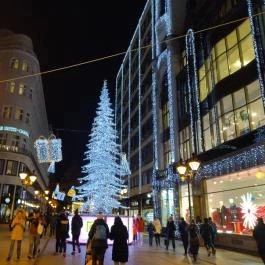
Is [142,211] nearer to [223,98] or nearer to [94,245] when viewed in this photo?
[223,98]

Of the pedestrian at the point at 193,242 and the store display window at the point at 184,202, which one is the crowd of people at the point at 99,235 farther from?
the store display window at the point at 184,202

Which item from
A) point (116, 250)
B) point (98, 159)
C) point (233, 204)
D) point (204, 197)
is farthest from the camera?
point (98, 159)

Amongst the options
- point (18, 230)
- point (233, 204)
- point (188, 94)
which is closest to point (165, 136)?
point (188, 94)

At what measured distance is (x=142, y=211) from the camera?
4916cm

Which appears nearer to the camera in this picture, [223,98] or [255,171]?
[255,171]

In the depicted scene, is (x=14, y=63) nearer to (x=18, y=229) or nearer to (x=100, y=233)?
(x=18, y=229)

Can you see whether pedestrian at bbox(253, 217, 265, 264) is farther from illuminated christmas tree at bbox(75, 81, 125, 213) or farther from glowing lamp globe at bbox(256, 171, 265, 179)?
illuminated christmas tree at bbox(75, 81, 125, 213)

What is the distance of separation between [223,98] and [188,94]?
24.8ft

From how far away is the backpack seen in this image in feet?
33.6

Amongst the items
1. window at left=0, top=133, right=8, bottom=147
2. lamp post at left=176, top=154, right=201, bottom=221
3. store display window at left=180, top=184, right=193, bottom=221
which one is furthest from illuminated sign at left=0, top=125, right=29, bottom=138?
lamp post at left=176, top=154, right=201, bottom=221

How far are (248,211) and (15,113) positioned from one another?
133ft

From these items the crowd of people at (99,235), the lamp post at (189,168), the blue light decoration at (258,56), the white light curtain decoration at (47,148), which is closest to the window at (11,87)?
the white light curtain decoration at (47,148)

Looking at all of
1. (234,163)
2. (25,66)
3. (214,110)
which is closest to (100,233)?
(234,163)

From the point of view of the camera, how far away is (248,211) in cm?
2003
